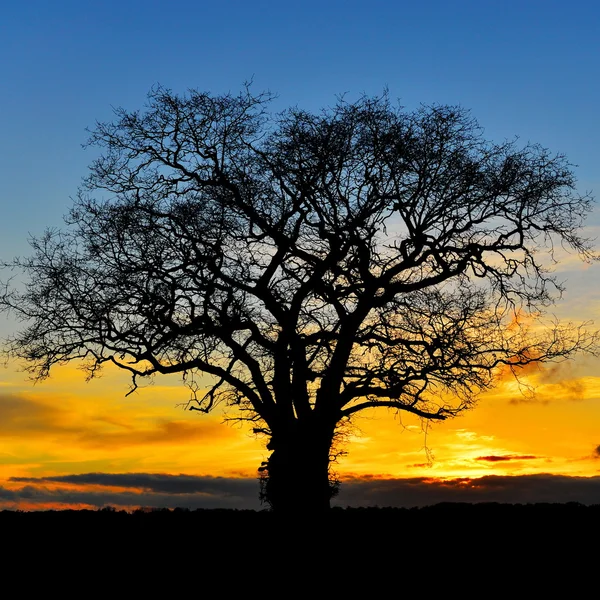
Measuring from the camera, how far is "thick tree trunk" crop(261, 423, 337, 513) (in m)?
21.3

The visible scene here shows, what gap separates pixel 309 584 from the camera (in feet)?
42.2

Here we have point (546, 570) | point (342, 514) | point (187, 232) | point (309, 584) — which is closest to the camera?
point (309, 584)

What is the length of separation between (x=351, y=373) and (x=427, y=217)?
4696mm

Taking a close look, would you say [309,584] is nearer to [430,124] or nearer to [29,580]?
[29,580]

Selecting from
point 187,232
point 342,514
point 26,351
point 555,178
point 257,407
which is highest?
point 555,178

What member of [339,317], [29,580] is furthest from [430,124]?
[29,580]

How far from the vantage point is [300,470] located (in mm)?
21422

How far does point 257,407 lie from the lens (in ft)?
72.4

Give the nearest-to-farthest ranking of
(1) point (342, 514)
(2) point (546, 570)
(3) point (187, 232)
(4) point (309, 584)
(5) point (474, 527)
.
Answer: (4) point (309, 584) → (2) point (546, 570) → (5) point (474, 527) → (1) point (342, 514) → (3) point (187, 232)

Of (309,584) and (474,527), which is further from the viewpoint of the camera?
(474,527)

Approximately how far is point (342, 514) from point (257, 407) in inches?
159

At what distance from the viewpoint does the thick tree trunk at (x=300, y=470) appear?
70.0ft

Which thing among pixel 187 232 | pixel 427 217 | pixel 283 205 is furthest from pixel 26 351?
pixel 427 217

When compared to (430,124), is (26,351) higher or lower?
lower
